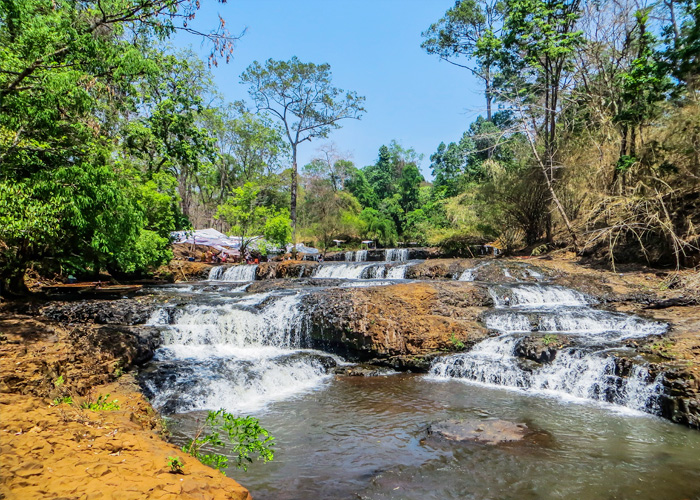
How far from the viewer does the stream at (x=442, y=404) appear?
4145 mm

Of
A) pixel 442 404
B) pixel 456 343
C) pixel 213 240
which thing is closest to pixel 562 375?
pixel 456 343

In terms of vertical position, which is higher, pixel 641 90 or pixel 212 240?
pixel 641 90

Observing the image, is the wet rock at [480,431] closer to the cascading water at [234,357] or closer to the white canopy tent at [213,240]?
the cascading water at [234,357]

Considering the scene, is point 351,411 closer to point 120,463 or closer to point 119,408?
point 119,408

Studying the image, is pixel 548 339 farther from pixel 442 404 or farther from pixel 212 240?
pixel 212 240

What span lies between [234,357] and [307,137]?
2439 centimetres

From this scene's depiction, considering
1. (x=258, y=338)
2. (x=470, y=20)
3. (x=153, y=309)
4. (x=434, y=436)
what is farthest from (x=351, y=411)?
(x=470, y=20)

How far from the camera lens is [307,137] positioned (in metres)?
30.6

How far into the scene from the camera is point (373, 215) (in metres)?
38.8

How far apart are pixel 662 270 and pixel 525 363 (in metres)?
8.01

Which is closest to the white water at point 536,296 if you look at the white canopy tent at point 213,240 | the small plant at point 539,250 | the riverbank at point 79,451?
the small plant at point 539,250

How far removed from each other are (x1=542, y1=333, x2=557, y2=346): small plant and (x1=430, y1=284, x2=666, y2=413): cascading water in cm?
2

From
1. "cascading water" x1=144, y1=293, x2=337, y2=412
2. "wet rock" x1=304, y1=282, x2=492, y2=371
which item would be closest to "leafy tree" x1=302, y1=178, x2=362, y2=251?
"cascading water" x1=144, y1=293, x2=337, y2=412

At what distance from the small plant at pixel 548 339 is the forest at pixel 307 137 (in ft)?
19.2
